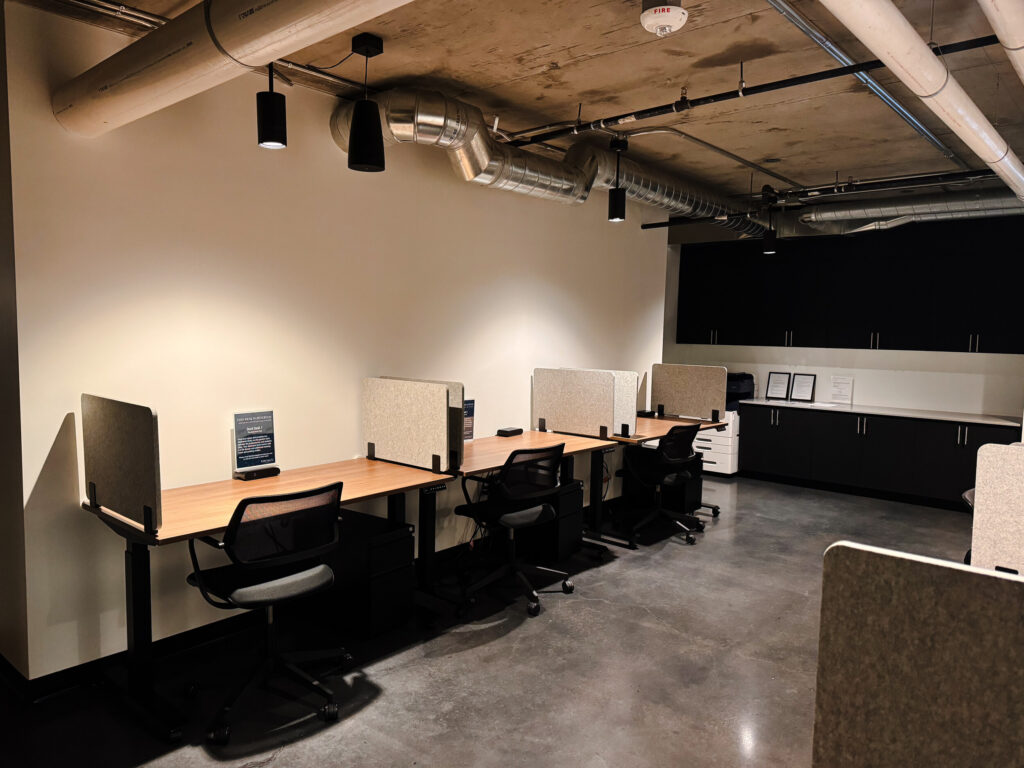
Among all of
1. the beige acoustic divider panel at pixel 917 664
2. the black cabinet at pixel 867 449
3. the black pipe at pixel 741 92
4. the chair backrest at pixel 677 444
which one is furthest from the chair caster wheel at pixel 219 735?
the black cabinet at pixel 867 449

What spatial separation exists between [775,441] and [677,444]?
2.39m

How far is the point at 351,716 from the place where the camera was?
2.60m

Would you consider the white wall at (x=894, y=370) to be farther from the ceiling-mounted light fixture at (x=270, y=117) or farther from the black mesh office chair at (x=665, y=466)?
the ceiling-mounted light fixture at (x=270, y=117)

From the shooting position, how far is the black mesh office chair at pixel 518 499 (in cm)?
356

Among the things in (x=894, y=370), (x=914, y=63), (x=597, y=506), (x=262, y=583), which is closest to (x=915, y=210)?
(x=894, y=370)

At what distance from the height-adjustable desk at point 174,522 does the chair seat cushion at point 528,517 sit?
0.46 meters

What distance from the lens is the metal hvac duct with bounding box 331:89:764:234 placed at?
3.36 m

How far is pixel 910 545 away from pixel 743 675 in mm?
2595

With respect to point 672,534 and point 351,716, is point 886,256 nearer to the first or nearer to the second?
point 672,534

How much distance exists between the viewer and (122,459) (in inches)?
99.4

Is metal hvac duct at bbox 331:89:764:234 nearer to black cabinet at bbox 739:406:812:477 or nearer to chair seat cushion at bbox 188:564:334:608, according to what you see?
black cabinet at bbox 739:406:812:477

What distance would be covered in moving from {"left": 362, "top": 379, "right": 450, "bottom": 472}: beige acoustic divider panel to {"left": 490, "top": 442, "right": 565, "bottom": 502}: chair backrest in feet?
1.06

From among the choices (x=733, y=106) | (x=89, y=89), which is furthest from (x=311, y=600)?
(x=733, y=106)

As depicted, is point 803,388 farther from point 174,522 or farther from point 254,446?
point 174,522
